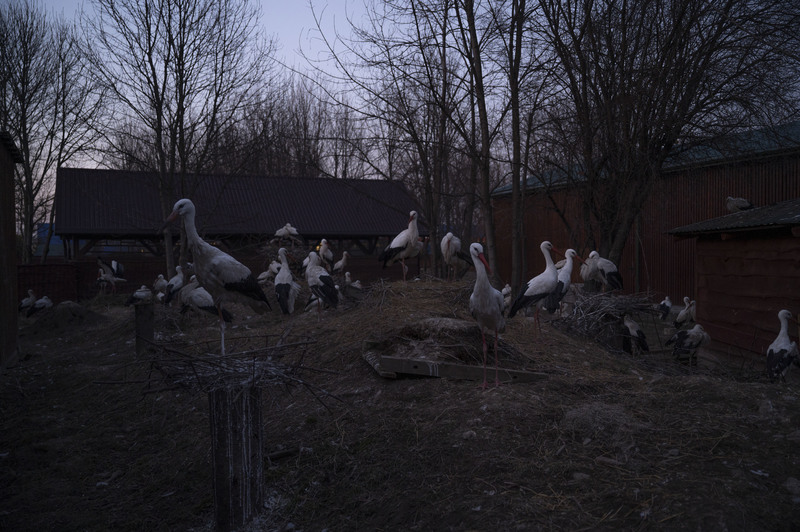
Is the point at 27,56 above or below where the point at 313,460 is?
above

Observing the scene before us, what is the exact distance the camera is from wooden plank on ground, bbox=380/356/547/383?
595 cm

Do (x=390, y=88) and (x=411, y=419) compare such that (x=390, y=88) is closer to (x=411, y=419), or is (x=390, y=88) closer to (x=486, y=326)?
(x=486, y=326)

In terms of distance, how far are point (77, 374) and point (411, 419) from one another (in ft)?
21.4

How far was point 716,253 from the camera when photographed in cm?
1178

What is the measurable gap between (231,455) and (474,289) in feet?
11.0

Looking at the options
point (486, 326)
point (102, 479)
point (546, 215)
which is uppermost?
point (546, 215)

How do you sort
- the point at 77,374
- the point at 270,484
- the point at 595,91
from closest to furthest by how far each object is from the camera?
the point at 270,484 → the point at 77,374 → the point at 595,91

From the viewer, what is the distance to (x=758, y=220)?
9.71m

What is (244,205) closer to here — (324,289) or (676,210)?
(324,289)

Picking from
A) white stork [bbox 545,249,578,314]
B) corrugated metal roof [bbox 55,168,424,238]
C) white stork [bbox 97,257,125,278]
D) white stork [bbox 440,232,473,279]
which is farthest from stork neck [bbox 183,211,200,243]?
white stork [bbox 97,257,125,278]

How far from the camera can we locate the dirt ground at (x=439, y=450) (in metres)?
3.79

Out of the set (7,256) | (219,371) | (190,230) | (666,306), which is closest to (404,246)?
(190,230)

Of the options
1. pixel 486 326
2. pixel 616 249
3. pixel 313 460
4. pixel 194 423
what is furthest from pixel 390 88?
pixel 313 460

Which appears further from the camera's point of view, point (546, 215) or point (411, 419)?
point (546, 215)
